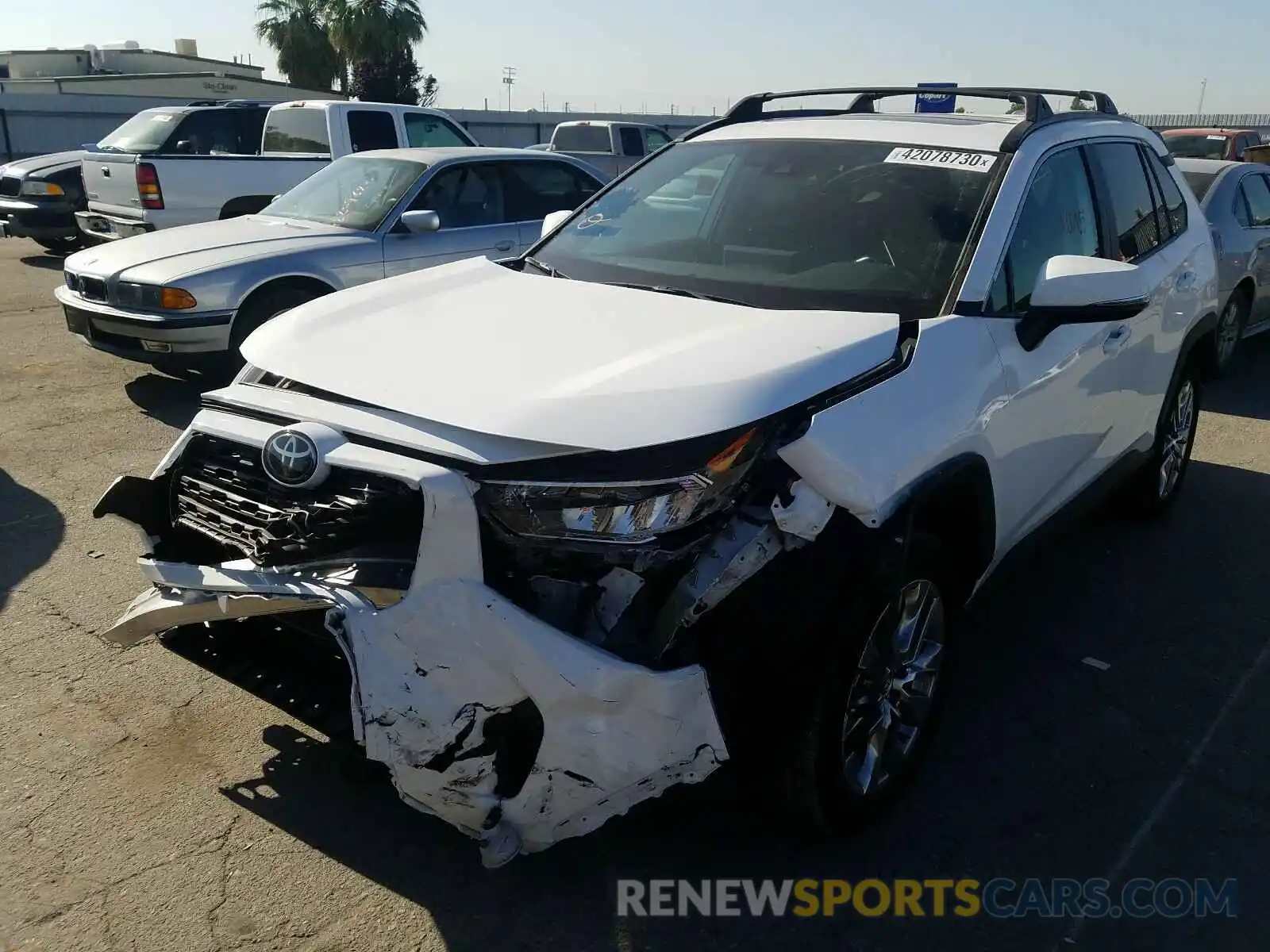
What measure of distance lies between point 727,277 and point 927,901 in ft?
6.37

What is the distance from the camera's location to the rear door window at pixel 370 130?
11.6 metres

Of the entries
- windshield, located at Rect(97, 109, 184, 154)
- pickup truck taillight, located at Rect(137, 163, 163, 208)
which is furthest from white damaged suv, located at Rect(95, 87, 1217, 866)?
windshield, located at Rect(97, 109, 184, 154)

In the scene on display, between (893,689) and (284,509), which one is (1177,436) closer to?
(893,689)

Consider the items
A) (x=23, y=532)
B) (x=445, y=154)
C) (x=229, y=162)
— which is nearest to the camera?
(x=23, y=532)

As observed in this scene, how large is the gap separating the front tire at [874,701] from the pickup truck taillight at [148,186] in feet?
32.2

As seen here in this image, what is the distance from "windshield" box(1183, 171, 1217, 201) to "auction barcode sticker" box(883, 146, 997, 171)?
242 inches

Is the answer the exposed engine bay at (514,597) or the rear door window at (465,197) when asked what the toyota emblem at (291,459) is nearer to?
the exposed engine bay at (514,597)

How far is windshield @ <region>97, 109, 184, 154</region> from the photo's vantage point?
12070mm

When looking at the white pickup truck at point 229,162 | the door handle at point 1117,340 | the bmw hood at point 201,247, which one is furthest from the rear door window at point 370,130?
the door handle at point 1117,340

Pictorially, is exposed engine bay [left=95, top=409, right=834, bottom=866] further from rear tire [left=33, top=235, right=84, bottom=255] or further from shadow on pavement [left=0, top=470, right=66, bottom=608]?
rear tire [left=33, top=235, right=84, bottom=255]

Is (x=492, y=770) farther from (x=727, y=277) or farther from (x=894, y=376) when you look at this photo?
(x=727, y=277)

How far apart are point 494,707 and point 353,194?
21.5 ft

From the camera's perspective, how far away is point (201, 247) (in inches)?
284

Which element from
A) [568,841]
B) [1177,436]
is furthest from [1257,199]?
[568,841]
